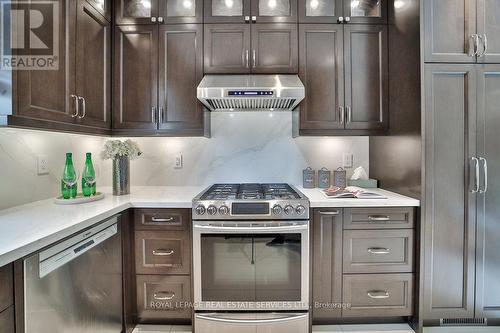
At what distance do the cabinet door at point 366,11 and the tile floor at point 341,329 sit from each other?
7.35 ft

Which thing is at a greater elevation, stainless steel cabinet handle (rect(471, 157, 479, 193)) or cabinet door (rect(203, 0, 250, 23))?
cabinet door (rect(203, 0, 250, 23))

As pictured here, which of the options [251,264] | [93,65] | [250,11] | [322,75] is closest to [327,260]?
[251,264]

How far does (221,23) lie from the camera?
207 centimetres

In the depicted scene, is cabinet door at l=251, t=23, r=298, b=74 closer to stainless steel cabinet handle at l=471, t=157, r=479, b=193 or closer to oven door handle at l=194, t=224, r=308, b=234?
oven door handle at l=194, t=224, r=308, b=234

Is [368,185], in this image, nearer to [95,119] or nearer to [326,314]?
[326,314]

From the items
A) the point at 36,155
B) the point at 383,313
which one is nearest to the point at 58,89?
the point at 36,155

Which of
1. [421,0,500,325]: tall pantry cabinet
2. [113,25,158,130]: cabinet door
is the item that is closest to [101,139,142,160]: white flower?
[113,25,158,130]: cabinet door

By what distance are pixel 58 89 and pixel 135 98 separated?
0.63 meters

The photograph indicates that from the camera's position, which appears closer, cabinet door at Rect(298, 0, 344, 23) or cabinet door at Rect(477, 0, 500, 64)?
cabinet door at Rect(477, 0, 500, 64)

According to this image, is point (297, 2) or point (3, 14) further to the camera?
point (297, 2)

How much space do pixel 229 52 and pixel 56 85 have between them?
117 cm

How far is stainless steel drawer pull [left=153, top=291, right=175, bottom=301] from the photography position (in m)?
1.80

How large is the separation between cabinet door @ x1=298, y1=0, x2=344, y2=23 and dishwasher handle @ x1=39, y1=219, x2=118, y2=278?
2.00 metres

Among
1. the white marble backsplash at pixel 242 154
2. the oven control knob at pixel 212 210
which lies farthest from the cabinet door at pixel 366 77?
the oven control knob at pixel 212 210
